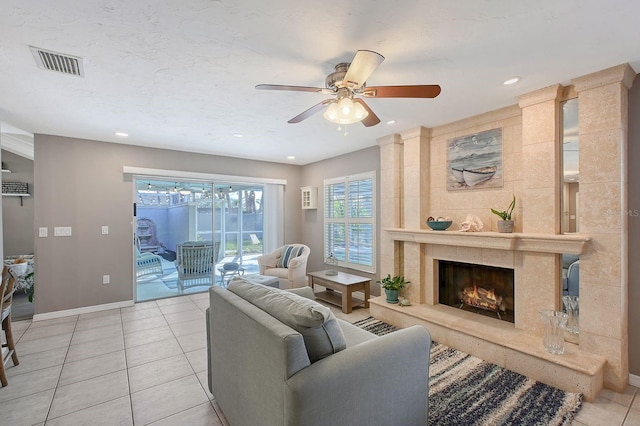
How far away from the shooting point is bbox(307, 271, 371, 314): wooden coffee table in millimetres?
4141

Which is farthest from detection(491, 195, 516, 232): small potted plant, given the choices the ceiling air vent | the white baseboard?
the white baseboard

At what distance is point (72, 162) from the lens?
13.7ft

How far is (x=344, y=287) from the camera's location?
13.6 feet

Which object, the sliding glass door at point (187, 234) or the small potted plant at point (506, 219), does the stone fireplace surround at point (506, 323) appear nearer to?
the small potted plant at point (506, 219)

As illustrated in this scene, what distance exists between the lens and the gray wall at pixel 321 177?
477 centimetres

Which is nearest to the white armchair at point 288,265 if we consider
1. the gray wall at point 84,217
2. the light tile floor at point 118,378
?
the light tile floor at point 118,378

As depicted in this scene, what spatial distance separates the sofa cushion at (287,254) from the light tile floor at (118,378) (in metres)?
1.67

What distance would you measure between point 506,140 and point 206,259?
4872 mm

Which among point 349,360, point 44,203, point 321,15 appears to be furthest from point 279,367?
point 44,203

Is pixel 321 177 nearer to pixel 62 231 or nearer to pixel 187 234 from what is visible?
pixel 187 234

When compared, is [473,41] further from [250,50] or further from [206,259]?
[206,259]

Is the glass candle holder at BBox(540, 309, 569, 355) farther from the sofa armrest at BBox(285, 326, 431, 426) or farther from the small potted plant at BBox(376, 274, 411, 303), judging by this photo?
the small potted plant at BBox(376, 274, 411, 303)

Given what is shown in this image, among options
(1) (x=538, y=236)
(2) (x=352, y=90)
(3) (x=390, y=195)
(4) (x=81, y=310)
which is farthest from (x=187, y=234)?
(1) (x=538, y=236)

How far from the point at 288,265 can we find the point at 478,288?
2.84 metres
